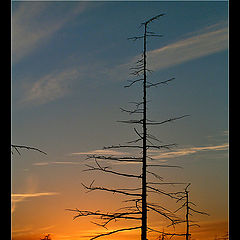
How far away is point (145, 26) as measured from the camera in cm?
1402
